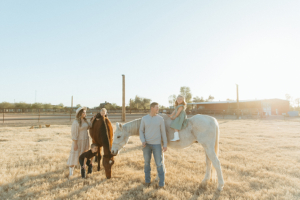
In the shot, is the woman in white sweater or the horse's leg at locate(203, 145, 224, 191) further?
the woman in white sweater

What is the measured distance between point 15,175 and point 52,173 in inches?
33.8

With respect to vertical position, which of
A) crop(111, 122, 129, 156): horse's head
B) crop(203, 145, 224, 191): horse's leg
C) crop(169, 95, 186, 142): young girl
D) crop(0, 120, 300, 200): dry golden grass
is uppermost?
crop(169, 95, 186, 142): young girl

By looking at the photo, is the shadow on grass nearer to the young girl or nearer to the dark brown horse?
the dark brown horse

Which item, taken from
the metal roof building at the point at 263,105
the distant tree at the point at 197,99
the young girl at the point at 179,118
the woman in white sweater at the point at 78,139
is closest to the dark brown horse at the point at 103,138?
the woman in white sweater at the point at 78,139

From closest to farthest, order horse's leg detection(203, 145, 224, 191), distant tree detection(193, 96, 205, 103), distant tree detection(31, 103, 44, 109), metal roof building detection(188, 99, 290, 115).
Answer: horse's leg detection(203, 145, 224, 191), metal roof building detection(188, 99, 290, 115), distant tree detection(31, 103, 44, 109), distant tree detection(193, 96, 205, 103)

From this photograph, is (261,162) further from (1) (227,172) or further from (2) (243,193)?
(2) (243,193)

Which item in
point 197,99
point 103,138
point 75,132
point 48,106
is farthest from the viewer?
point 197,99

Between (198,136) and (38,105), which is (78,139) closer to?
(198,136)

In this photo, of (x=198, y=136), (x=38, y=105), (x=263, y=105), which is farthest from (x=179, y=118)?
→ (x=38, y=105)

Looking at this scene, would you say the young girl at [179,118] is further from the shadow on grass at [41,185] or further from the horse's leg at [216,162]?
the shadow on grass at [41,185]

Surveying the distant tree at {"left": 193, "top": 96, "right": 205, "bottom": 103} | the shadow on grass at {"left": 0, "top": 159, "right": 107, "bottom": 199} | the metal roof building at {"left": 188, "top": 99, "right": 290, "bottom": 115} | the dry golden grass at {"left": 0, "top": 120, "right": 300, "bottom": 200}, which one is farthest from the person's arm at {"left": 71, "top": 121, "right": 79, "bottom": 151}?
the distant tree at {"left": 193, "top": 96, "right": 205, "bottom": 103}

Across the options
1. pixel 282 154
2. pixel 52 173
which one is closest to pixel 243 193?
pixel 282 154

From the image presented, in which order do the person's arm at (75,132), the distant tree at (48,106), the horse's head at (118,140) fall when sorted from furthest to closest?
the distant tree at (48,106) < the person's arm at (75,132) < the horse's head at (118,140)

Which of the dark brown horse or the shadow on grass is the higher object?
the dark brown horse
